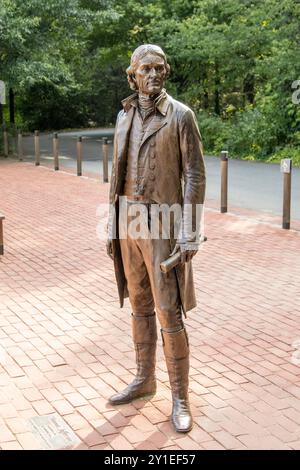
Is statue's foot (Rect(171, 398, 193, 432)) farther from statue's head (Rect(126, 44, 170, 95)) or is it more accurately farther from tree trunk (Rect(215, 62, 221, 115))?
tree trunk (Rect(215, 62, 221, 115))

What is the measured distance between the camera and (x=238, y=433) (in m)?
4.29

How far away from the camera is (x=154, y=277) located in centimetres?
434

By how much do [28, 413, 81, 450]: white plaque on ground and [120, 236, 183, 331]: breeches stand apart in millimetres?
839

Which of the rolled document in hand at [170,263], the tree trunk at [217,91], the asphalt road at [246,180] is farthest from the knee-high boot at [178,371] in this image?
the tree trunk at [217,91]

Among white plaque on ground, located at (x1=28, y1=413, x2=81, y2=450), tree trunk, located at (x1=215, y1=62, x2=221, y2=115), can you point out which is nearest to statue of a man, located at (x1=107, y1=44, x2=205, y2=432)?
white plaque on ground, located at (x1=28, y1=413, x2=81, y2=450)

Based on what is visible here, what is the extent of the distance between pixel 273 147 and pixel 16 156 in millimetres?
8416

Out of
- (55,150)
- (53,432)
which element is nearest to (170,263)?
(53,432)

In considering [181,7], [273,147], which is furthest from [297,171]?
[181,7]

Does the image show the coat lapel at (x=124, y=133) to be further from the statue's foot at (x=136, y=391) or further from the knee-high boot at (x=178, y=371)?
Answer: the statue's foot at (x=136, y=391)

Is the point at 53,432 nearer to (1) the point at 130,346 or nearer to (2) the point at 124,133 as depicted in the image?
(1) the point at 130,346

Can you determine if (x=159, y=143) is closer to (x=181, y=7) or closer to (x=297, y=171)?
(x=297, y=171)

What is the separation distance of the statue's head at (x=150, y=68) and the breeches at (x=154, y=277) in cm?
89

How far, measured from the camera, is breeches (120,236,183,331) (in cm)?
431

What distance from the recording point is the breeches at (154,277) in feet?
14.1
